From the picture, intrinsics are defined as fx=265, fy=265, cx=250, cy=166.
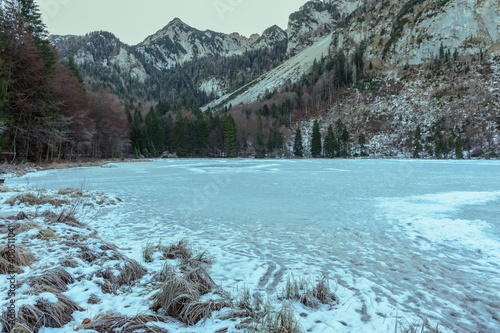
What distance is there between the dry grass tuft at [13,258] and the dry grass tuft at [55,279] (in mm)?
562

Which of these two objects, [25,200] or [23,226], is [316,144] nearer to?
[25,200]

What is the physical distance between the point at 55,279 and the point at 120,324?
143 cm

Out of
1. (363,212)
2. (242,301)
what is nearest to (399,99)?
(363,212)

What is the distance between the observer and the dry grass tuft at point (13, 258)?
3.54m

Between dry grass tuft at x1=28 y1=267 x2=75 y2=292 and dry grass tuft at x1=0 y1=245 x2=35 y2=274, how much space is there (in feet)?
1.84

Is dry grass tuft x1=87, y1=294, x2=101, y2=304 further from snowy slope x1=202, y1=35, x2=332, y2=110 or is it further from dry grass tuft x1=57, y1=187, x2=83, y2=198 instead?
snowy slope x1=202, y1=35, x2=332, y2=110

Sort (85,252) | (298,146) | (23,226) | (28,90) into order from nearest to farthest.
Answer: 1. (85,252)
2. (23,226)
3. (28,90)
4. (298,146)

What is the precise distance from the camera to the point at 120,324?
8.65ft

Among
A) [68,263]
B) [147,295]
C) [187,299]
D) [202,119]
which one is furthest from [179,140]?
[187,299]

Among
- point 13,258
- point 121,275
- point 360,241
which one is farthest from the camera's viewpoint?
point 360,241

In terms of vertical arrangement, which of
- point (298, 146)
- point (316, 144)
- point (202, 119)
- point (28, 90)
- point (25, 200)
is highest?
point (202, 119)

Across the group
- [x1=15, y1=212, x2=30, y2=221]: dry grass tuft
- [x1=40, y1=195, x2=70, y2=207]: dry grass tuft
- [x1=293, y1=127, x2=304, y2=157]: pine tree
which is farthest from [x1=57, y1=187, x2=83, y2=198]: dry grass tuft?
[x1=293, y1=127, x2=304, y2=157]: pine tree

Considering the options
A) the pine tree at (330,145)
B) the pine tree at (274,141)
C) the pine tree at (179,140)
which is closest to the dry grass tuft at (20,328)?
the pine tree at (330,145)

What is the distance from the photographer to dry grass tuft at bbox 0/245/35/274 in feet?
11.6
